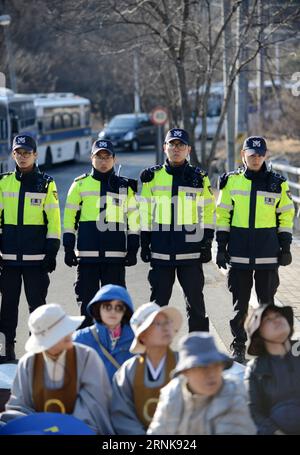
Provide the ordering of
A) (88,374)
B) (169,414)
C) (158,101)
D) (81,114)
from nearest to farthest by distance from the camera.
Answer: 1. (169,414)
2. (88,374)
3. (81,114)
4. (158,101)

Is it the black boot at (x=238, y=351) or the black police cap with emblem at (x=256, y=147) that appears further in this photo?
the black boot at (x=238, y=351)

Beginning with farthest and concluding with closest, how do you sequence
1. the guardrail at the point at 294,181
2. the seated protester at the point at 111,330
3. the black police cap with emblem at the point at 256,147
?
1. the guardrail at the point at 294,181
2. the black police cap with emblem at the point at 256,147
3. the seated protester at the point at 111,330

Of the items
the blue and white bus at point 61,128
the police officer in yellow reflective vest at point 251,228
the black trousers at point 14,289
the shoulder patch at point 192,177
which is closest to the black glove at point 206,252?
the police officer in yellow reflective vest at point 251,228

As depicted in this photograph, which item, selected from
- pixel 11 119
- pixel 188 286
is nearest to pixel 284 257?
pixel 188 286

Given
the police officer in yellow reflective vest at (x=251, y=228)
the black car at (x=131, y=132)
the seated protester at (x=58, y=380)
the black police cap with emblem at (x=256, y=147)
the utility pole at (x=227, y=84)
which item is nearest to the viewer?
the seated protester at (x=58, y=380)

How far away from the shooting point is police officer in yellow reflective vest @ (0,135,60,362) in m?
9.34

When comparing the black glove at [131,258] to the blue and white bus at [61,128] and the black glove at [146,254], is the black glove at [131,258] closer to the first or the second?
the black glove at [146,254]

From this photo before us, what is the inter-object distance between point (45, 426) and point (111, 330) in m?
1.73

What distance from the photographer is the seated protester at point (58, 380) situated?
6082 mm

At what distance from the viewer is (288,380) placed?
631 cm

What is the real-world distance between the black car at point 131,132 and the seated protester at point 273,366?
40.5 meters
